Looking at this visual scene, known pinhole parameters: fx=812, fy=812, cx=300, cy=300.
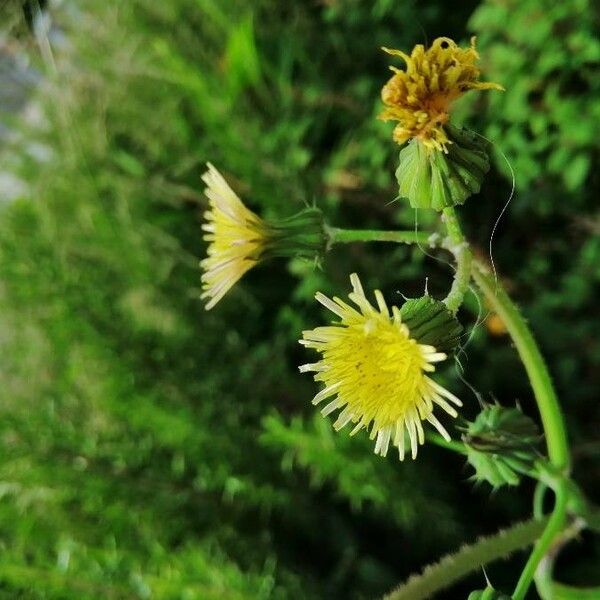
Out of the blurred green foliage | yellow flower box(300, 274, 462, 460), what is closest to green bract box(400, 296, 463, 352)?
yellow flower box(300, 274, 462, 460)

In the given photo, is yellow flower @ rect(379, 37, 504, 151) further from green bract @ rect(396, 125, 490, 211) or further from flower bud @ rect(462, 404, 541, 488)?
flower bud @ rect(462, 404, 541, 488)

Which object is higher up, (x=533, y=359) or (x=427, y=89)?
(x=427, y=89)

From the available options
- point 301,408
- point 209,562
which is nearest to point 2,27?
point 301,408

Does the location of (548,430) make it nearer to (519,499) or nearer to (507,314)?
(507,314)

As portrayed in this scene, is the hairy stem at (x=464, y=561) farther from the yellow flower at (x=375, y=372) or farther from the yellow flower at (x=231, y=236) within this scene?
the yellow flower at (x=231, y=236)

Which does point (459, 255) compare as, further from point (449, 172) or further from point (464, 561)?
point (464, 561)

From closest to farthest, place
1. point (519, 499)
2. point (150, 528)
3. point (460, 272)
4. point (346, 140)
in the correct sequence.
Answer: point (460, 272)
point (150, 528)
point (519, 499)
point (346, 140)

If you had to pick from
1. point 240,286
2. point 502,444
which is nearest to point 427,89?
point 502,444
